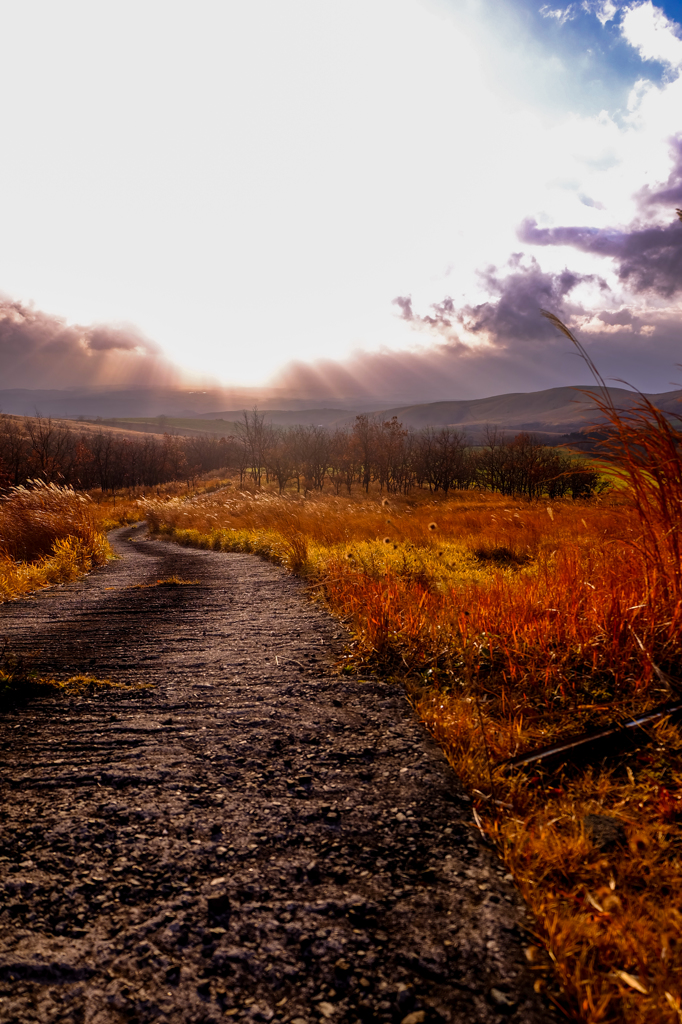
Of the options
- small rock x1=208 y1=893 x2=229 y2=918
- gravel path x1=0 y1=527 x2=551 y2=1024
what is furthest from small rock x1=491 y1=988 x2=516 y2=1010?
small rock x1=208 y1=893 x2=229 y2=918

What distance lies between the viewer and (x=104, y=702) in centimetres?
317

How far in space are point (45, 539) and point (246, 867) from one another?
9980 mm

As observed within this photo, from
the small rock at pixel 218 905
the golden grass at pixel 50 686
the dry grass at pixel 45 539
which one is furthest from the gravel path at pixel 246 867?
the dry grass at pixel 45 539

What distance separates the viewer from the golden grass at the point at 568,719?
1379mm

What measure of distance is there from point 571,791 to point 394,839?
2.73 ft

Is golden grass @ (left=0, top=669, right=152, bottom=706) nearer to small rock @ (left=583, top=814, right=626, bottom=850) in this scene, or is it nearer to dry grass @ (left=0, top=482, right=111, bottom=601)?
small rock @ (left=583, top=814, right=626, bottom=850)

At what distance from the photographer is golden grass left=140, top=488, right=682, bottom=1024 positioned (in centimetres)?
138

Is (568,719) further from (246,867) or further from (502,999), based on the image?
(246,867)

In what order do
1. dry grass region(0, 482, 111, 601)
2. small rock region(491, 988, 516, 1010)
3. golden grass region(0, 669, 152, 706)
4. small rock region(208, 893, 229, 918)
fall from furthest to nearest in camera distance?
dry grass region(0, 482, 111, 601) < golden grass region(0, 669, 152, 706) < small rock region(208, 893, 229, 918) < small rock region(491, 988, 516, 1010)

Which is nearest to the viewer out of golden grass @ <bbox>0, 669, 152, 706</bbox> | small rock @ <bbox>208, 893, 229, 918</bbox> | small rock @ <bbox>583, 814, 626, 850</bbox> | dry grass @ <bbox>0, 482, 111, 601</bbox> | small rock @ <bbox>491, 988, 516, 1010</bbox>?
small rock @ <bbox>491, 988, 516, 1010</bbox>

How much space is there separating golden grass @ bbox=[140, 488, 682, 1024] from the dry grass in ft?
16.4

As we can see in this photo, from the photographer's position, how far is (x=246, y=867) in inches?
69.7

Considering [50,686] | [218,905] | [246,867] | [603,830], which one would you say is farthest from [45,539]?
[603,830]

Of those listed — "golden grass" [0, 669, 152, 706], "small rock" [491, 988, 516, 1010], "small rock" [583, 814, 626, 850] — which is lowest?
"golden grass" [0, 669, 152, 706]
